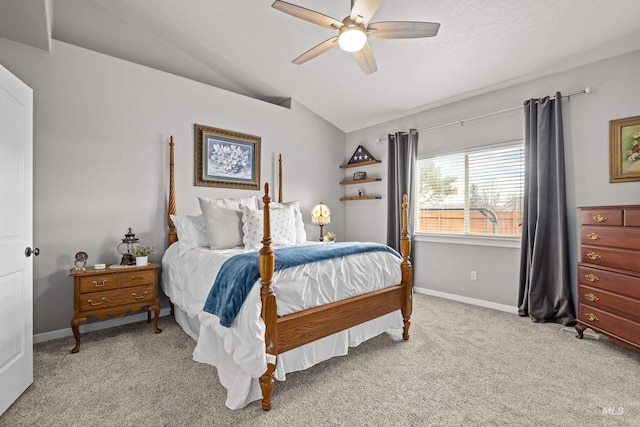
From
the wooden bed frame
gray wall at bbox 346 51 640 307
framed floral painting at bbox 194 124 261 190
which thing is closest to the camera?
the wooden bed frame

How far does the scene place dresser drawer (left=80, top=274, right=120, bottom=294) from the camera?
2.58m

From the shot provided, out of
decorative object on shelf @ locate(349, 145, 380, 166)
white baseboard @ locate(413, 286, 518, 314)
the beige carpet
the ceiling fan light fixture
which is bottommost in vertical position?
the beige carpet

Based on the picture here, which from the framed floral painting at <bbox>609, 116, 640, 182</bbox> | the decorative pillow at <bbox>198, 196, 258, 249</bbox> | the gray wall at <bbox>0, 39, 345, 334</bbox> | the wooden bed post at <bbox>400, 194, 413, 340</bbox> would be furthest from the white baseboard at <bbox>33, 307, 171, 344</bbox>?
the framed floral painting at <bbox>609, 116, 640, 182</bbox>

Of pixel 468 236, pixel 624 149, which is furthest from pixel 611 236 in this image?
pixel 468 236

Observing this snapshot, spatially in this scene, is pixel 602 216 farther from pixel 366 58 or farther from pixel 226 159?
pixel 226 159

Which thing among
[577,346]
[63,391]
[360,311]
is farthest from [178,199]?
[577,346]

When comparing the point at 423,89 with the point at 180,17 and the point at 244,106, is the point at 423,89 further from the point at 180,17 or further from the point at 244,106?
the point at 180,17

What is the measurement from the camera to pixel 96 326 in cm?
302

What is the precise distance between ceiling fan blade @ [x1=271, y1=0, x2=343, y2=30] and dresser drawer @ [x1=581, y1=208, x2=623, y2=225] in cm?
259

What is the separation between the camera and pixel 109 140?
3.12 m

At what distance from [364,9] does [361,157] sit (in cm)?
312

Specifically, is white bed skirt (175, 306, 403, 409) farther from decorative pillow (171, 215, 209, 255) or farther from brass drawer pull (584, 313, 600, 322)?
brass drawer pull (584, 313, 600, 322)

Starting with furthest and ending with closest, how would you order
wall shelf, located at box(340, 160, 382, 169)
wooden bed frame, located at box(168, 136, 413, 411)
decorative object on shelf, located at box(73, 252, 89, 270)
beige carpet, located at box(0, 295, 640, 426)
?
wall shelf, located at box(340, 160, 382, 169) < decorative object on shelf, located at box(73, 252, 89, 270) < wooden bed frame, located at box(168, 136, 413, 411) < beige carpet, located at box(0, 295, 640, 426)

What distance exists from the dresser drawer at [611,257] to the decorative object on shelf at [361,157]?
Result: 2.76m
